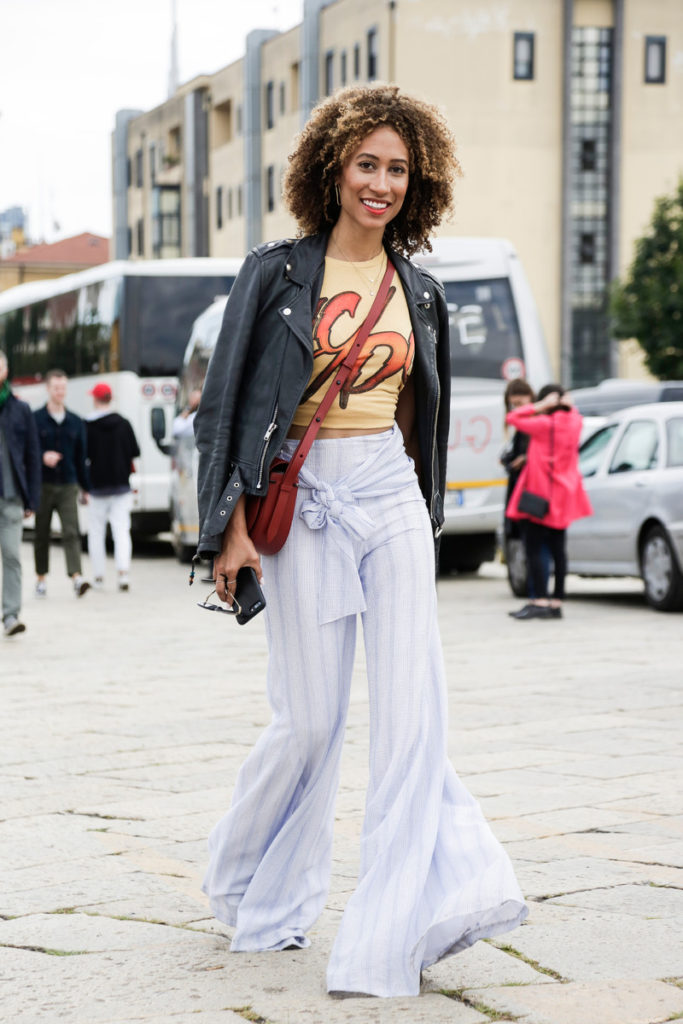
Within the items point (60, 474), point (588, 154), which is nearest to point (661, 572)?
point (60, 474)

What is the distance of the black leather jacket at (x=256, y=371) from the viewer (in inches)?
139

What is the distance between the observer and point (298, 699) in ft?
11.9

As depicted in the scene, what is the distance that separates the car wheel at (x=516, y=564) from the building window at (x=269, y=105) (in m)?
50.6

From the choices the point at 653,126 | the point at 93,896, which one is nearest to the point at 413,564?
the point at 93,896

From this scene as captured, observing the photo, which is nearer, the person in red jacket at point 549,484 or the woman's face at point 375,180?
the woman's face at point 375,180

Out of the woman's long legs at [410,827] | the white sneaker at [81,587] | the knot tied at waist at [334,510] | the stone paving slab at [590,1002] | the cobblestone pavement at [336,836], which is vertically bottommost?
the white sneaker at [81,587]

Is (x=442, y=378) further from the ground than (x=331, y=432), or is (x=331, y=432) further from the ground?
(x=442, y=378)

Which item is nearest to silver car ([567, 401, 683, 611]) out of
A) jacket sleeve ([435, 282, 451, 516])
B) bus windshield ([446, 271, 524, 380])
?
bus windshield ([446, 271, 524, 380])

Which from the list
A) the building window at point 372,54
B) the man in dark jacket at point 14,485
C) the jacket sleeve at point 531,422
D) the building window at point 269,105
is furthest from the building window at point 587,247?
the man in dark jacket at point 14,485

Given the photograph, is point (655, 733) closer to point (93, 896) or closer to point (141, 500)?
point (93, 896)

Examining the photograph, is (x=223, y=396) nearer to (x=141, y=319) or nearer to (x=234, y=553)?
(x=234, y=553)

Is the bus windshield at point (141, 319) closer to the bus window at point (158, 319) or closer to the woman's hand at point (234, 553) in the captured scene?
the bus window at point (158, 319)

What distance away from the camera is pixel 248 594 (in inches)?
140

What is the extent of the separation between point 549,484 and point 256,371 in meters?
8.71
